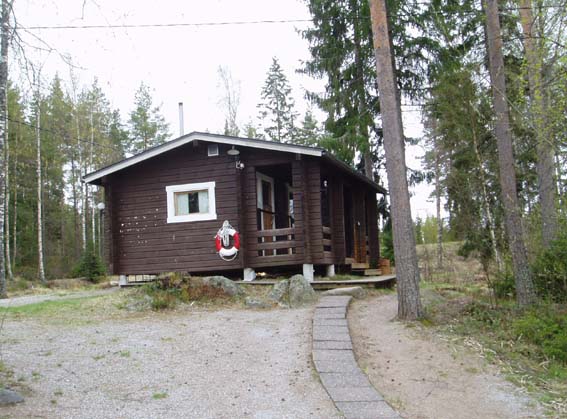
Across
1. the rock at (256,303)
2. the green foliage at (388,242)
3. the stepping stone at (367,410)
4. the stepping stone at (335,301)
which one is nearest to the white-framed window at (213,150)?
the rock at (256,303)

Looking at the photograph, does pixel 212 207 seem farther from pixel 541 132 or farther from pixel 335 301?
pixel 541 132

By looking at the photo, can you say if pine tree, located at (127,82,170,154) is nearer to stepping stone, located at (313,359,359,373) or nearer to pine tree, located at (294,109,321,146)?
pine tree, located at (294,109,321,146)

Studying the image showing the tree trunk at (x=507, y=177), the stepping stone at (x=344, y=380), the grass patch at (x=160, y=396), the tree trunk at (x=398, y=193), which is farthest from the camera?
the tree trunk at (x=507, y=177)

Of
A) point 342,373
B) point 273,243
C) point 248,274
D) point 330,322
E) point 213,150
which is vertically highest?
point 213,150

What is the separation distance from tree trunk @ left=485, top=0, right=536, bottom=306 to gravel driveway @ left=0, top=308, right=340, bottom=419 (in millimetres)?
3372

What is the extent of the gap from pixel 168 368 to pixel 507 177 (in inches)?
231

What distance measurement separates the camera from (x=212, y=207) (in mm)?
12766

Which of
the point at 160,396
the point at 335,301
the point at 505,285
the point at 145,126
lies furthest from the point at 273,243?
the point at 145,126

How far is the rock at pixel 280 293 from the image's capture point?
10016mm

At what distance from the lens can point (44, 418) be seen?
168 inches

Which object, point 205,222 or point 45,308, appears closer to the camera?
point 45,308

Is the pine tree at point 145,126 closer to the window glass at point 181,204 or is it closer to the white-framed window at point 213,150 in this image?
the window glass at point 181,204

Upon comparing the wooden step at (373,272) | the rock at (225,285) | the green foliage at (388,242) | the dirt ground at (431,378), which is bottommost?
the dirt ground at (431,378)

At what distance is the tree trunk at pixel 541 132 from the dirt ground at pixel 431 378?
10.2 ft
